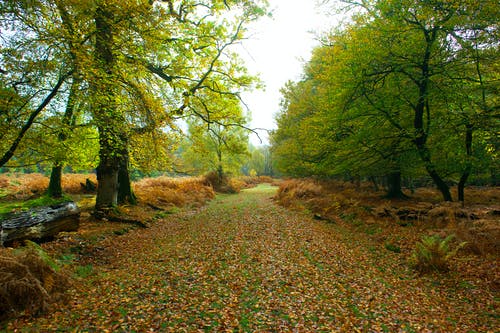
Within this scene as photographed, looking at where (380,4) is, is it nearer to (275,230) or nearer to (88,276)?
(275,230)

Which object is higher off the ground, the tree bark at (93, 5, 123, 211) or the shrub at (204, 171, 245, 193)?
the tree bark at (93, 5, 123, 211)

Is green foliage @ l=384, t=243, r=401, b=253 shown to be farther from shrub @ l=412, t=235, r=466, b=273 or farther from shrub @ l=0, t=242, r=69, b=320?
shrub @ l=0, t=242, r=69, b=320

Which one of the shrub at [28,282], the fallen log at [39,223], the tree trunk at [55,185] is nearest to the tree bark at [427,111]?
the shrub at [28,282]

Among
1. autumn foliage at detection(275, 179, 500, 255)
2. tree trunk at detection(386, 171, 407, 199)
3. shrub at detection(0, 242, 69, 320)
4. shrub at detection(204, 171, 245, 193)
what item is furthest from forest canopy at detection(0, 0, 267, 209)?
shrub at detection(204, 171, 245, 193)

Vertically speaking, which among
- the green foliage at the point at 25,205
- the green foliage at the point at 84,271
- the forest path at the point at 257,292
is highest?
the green foliage at the point at 25,205

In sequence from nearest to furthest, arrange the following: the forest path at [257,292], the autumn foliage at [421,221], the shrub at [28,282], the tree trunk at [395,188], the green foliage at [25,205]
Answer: the shrub at [28,282] < the forest path at [257,292] < the green foliage at [25,205] < the autumn foliage at [421,221] < the tree trunk at [395,188]

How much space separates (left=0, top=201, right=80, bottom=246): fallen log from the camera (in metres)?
5.70

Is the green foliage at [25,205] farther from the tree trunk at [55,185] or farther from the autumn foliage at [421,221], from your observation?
the autumn foliage at [421,221]

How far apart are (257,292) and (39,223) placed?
578 centimetres

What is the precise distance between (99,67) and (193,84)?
17.6ft

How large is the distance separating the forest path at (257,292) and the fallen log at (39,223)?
126cm

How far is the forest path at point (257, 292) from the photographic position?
4.04 metres

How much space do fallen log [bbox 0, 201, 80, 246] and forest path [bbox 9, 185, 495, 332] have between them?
1261mm

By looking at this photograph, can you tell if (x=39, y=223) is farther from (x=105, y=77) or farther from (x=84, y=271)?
(x=105, y=77)
